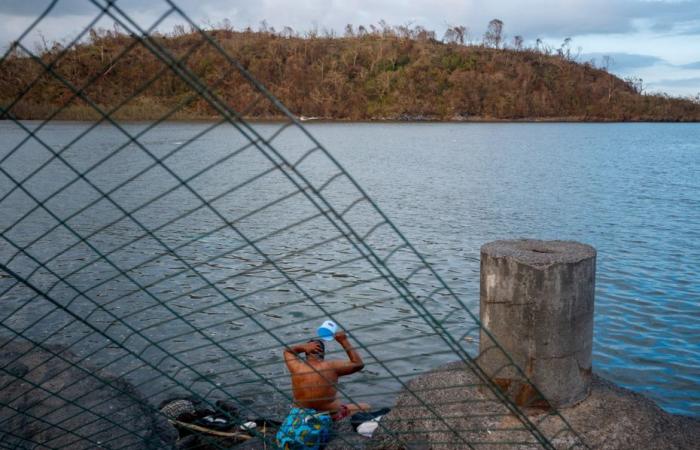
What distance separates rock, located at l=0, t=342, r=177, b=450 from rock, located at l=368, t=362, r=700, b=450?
2281 millimetres

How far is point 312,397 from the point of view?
6676 millimetres

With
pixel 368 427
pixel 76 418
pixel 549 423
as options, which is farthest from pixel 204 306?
pixel 549 423

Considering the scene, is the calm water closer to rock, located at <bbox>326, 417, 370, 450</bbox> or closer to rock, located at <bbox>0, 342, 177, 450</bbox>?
rock, located at <bbox>326, 417, 370, 450</bbox>

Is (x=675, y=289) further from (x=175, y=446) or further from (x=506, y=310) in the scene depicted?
(x=175, y=446)

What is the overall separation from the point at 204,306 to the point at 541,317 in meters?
8.77

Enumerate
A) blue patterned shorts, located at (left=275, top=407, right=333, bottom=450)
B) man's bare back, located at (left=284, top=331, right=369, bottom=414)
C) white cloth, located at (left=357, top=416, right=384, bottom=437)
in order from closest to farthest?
blue patterned shorts, located at (left=275, top=407, right=333, bottom=450) < white cloth, located at (left=357, top=416, right=384, bottom=437) < man's bare back, located at (left=284, top=331, right=369, bottom=414)

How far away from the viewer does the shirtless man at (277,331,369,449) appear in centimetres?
596

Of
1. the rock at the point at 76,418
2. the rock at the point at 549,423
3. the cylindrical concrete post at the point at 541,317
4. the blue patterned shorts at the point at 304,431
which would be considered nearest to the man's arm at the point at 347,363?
the blue patterned shorts at the point at 304,431

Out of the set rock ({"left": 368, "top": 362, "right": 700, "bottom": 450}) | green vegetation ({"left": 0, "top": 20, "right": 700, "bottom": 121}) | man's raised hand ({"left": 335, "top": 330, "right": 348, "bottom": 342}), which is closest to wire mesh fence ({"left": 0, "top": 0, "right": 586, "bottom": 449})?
rock ({"left": 368, "top": 362, "right": 700, "bottom": 450})

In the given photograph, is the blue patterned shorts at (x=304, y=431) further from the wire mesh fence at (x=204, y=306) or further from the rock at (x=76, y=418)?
the rock at (x=76, y=418)

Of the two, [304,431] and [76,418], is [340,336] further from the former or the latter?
[76,418]

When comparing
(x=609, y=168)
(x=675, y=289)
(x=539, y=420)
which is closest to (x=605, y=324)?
(x=675, y=289)

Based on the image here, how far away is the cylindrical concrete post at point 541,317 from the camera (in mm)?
4883

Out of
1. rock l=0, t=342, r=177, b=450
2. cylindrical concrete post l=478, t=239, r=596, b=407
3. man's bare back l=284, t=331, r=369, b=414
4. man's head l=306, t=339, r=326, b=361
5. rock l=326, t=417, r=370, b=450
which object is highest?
cylindrical concrete post l=478, t=239, r=596, b=407
